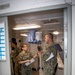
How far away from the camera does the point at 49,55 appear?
7.04ft

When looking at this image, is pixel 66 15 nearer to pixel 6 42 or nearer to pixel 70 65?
pixel 70 65

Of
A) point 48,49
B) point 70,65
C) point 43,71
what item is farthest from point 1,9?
point 70,65

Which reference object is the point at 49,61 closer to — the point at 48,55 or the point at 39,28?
the point at 48,55

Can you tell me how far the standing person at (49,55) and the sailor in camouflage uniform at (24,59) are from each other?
36 centimetres

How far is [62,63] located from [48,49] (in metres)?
0.41

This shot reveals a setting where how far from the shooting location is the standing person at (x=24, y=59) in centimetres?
232

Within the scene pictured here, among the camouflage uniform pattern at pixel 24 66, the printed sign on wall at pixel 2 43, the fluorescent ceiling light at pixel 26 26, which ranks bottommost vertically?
the camouflage uniform pattern at pixel 24 66

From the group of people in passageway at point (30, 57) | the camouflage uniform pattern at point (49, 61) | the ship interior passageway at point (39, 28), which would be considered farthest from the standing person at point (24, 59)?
the camouflage uniform pattern at point (49, 61)

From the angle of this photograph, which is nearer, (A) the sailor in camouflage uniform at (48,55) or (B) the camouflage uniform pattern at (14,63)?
(A) the sailor in camouflage uniform at (48,55)

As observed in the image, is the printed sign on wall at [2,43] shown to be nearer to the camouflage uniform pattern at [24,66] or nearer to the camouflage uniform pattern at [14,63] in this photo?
the camouflage uniform pattern at [14,63]

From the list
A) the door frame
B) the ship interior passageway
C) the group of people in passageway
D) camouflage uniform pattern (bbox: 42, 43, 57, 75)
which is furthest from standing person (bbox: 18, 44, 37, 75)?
the door frame

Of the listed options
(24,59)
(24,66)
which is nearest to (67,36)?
(24,59)

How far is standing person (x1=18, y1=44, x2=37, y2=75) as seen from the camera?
232 centimetres

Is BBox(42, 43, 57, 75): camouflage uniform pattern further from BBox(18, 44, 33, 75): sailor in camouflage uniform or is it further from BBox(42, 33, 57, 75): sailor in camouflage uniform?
BBox(18, 44, 33, 75): sailor in camouflage uniform
